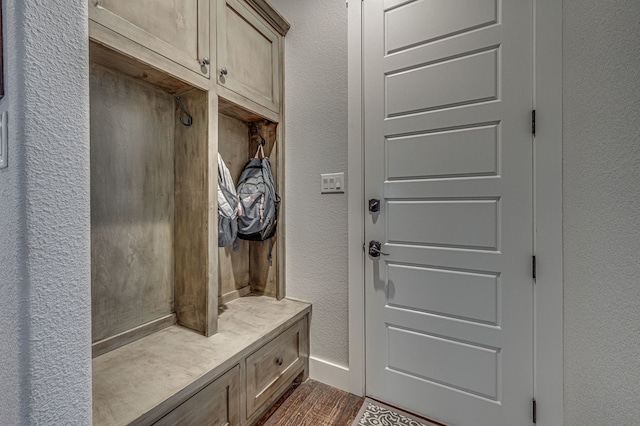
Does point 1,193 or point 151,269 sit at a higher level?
point 1,193

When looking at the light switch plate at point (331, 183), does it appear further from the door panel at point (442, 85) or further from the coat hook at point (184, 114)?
the coat hook at point (184, 114)

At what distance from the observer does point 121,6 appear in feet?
3.27

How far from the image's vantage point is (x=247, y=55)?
156 centimetres

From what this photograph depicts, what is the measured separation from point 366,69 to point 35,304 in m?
1.61

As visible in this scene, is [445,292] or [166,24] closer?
[166,24]

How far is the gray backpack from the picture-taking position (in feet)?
5.28

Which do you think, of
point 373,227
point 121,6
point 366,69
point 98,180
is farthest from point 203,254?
point 366,69

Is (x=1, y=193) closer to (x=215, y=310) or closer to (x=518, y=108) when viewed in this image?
(x=215, y=310)

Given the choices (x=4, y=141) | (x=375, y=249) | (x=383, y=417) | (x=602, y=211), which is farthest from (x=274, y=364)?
(x=602, y=211)

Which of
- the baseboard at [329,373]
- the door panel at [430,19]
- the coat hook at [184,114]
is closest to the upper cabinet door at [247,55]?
the coat hook at [184,114]

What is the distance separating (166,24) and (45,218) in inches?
38.5

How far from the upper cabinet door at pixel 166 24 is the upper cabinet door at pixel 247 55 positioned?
10cm

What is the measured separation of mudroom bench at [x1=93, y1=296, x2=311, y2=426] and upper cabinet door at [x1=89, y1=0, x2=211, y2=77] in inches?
49.3

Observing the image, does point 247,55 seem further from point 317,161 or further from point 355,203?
point 355,203
